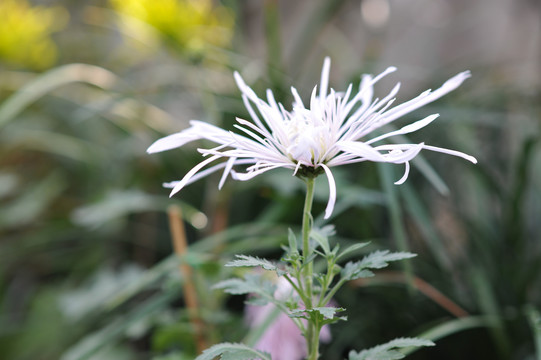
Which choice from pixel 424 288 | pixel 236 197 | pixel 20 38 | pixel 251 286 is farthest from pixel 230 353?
pixel 20 38

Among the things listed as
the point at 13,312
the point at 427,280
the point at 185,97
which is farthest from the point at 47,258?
the point at 427,280

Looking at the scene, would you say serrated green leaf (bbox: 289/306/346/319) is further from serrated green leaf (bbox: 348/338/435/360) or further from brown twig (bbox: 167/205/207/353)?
brown twig (bbox: 167/205/207/353)

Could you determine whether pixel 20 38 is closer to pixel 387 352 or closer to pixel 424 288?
pixel 424 288

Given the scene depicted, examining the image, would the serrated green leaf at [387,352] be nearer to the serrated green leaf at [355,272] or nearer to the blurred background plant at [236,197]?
the serrated green leaf at [355,272]

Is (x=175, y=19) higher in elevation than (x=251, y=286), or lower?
higher

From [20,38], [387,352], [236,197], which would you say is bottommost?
[387,352]

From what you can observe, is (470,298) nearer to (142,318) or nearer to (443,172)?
(443,172)

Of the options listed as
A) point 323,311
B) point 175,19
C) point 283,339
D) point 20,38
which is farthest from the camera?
point 20,38
